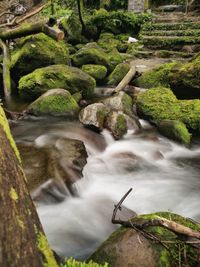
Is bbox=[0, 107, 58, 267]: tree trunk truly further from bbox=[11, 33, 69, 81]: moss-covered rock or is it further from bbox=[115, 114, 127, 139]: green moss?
bbox=[11, 33, 69, 81]: moss-covered rock

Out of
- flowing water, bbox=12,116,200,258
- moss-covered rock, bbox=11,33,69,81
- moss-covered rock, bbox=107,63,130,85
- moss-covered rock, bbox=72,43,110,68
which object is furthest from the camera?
moss-covered rock, bbox=72,43,110,68

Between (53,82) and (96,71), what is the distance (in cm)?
278

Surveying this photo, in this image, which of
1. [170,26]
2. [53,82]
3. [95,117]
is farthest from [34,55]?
[170,26]

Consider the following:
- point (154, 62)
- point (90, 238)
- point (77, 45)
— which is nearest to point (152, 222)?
point (90, 238)

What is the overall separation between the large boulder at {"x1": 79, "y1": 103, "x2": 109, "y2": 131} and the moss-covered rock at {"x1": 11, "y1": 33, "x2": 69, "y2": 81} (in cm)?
416

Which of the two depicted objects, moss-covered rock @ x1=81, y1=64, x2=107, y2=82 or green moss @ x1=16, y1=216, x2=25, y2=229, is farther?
moss-covered rock @ x1=81, y1=64, x2=107, y2=82

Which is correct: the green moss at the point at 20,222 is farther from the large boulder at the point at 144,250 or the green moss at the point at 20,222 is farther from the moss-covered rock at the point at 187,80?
the moss-covered rock at the point at 187,80

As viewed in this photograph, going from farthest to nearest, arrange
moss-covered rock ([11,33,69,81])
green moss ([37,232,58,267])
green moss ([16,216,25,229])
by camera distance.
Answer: moss-covered rock ([11,33,69,81]) < green moss ([37,232,58,267]) < green moss ([16,216,25,229])

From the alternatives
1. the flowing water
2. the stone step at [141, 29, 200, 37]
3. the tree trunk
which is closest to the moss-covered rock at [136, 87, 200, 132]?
the flowing water

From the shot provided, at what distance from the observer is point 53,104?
8508 mm

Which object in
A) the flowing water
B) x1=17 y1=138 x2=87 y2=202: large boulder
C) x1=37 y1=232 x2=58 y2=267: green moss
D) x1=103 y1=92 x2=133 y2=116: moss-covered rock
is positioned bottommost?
the flowing water

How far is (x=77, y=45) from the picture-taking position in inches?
703

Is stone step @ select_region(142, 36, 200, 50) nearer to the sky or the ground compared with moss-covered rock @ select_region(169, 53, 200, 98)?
nearer to the ground

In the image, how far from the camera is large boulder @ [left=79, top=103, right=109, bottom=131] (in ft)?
24.0
